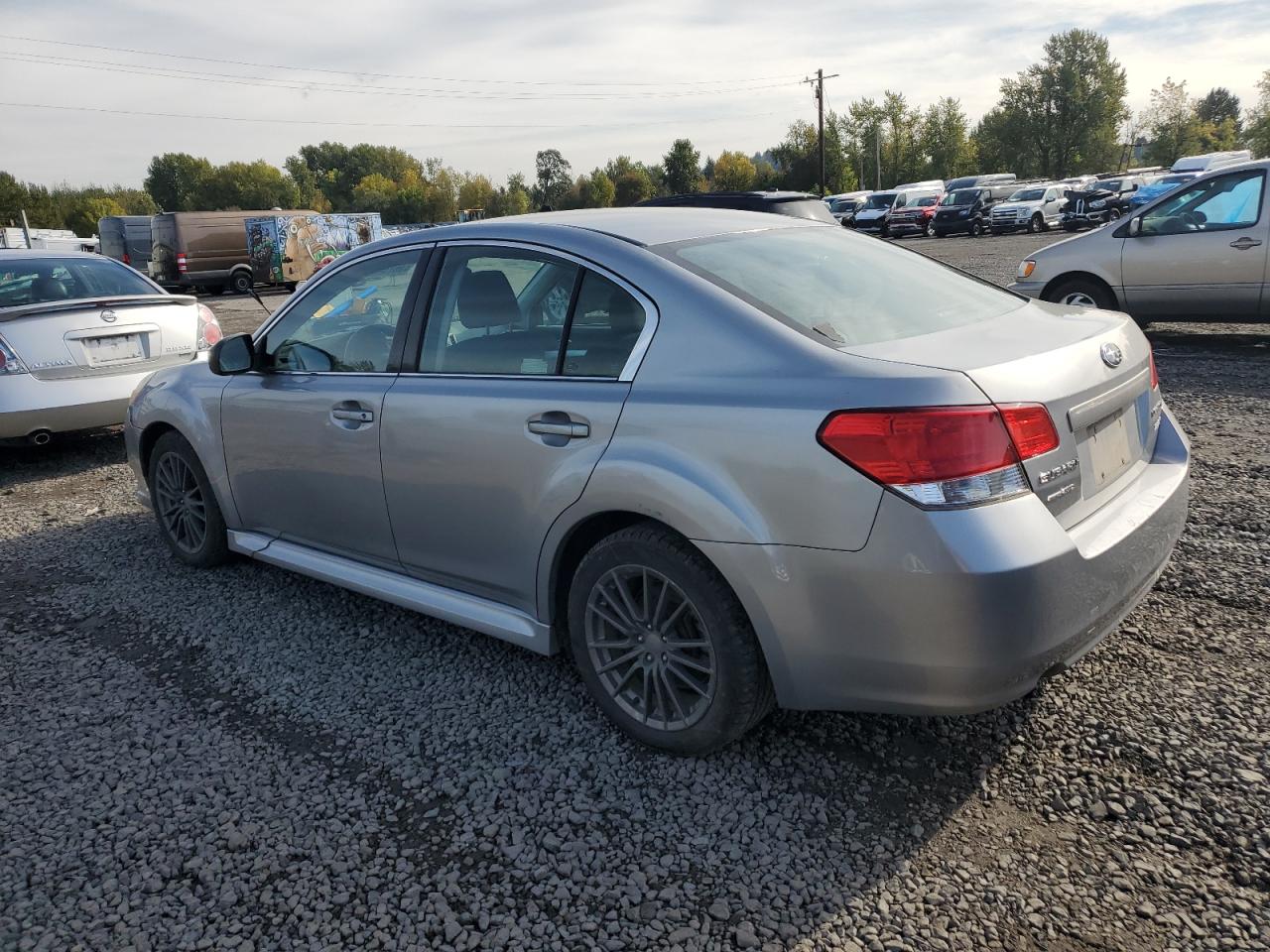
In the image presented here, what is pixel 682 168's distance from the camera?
81188 millimetres

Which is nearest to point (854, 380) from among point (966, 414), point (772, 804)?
point (966, 414)

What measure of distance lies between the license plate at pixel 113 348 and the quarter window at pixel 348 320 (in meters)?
3.39

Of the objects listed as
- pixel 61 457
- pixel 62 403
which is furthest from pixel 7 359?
pixel 61 457

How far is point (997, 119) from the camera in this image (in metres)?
94.9

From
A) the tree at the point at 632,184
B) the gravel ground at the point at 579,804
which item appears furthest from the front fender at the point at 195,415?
the tree at the point at 632,184

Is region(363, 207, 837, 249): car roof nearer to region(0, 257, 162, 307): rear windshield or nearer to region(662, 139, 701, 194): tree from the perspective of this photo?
region(0, 257, 162, 307): rear windshield

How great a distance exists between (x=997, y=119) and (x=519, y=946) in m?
106

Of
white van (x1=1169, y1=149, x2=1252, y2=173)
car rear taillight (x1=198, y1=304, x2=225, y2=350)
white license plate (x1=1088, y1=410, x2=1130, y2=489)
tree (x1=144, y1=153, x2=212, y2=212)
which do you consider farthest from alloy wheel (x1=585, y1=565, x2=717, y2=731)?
tree (x1=144, y1=153, x2=212, y2=212)

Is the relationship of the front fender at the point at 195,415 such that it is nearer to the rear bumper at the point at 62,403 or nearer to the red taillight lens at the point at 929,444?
the rear bumper at the point at 62,403

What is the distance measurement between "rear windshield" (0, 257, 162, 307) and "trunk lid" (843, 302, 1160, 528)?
6683 millimetres

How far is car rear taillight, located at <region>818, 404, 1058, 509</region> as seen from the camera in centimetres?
232

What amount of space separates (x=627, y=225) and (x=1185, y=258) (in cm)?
742

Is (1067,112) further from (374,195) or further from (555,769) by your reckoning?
(555,769)

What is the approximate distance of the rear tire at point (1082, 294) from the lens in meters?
9.26
